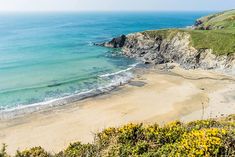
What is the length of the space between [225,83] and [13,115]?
33503 mm

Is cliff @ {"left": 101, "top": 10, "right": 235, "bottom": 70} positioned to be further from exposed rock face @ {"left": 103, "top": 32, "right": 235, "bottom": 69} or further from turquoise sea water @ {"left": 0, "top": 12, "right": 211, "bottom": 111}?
turquoise sea water @ {"left": 0, "top": 12, "right": 211, "bottom": 111}

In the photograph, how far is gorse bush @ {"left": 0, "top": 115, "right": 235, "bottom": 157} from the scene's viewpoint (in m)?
12.5

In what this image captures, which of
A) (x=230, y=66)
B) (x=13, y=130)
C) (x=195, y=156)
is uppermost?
(x=195, y=156)

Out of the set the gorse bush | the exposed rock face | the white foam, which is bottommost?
the white foam

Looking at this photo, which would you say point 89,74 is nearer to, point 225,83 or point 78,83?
point 78,83

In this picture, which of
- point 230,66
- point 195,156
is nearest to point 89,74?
point 230,66

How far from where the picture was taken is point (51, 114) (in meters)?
35.4

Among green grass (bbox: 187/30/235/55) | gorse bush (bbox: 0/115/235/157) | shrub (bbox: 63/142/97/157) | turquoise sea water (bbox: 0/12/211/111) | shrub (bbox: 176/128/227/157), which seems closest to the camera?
shrub (bbox: 176/128/227/157)

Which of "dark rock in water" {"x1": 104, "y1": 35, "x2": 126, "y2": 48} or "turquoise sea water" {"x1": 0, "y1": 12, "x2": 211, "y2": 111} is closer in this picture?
"turquoise sea water" {"x1": 0, "y1": 12, "x2": 211, "y2": 111}

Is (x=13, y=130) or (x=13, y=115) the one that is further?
(x=13, y=115)

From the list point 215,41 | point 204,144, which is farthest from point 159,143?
point 215,41

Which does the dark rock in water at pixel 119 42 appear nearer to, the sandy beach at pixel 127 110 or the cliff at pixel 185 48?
the cliff at pixel 185 48

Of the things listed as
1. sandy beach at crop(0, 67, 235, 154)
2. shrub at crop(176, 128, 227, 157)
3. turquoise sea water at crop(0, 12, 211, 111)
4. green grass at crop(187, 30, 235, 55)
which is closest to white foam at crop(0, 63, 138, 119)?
turquoise sea water at crop(0, 12, 211, 111)

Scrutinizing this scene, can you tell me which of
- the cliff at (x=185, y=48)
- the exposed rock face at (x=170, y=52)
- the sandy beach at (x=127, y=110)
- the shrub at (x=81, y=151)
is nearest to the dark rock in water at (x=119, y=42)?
the exposed rock face at (x=170, y=52)
